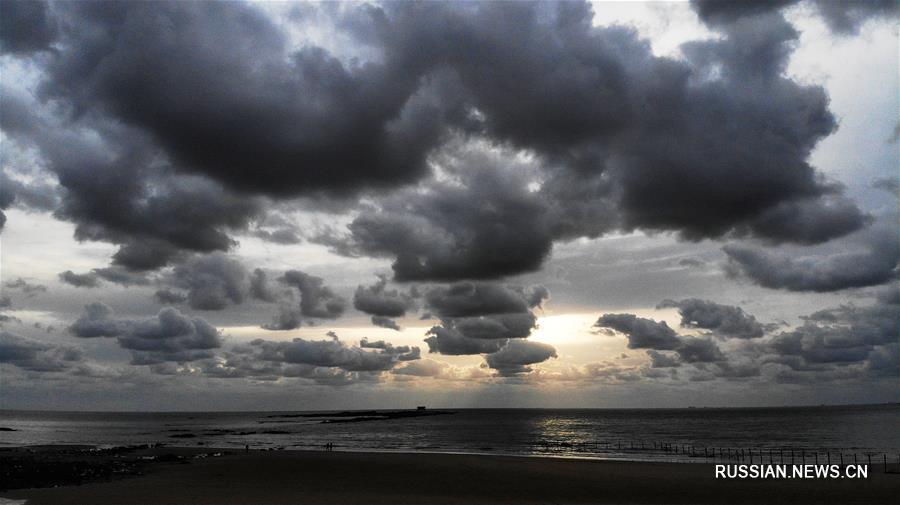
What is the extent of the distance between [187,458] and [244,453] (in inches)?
343

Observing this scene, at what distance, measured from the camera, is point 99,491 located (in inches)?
1516

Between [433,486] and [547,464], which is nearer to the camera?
[433,486]

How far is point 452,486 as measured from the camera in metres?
44.4

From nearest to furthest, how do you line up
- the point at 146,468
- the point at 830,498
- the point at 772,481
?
the point at 830,498, the point at 772,481, the point at 146,468

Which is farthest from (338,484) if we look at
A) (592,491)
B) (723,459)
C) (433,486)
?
(723,459)

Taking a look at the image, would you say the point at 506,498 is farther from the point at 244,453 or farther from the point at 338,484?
the point at 244,453

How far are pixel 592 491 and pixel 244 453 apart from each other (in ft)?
150

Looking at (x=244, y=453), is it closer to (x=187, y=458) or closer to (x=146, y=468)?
(x=187, y=458)

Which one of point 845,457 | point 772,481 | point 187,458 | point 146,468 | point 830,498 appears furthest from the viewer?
point 845,457

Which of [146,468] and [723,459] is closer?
[146,468]

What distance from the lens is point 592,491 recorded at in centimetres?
4078

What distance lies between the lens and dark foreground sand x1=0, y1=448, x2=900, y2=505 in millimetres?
36906

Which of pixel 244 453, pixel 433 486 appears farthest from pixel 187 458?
pixel 433 486

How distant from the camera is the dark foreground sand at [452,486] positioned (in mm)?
36906
